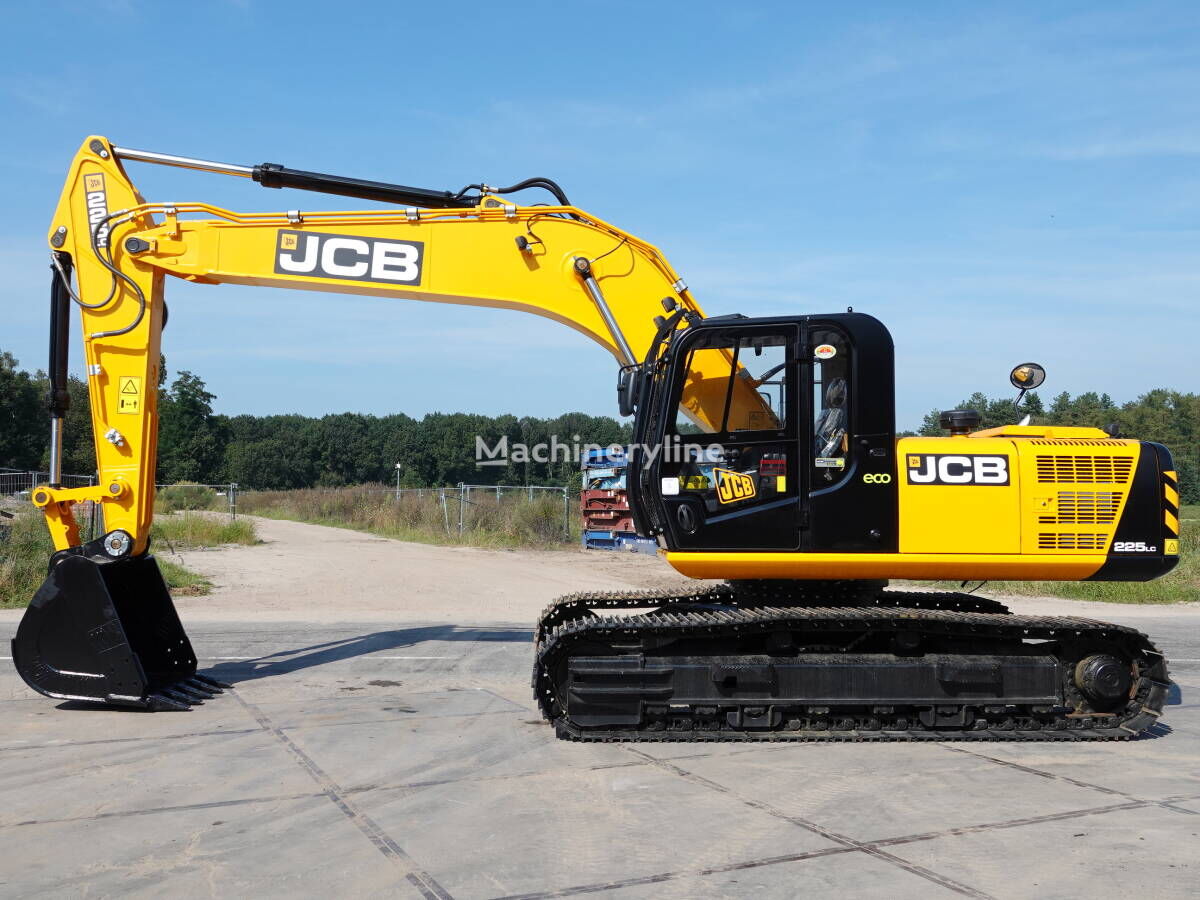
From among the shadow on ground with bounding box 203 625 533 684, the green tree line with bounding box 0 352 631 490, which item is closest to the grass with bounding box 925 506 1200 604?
the shadow on ground with bounding box 203 625 533 684

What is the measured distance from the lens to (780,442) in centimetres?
717

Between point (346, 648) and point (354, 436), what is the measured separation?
346 feet

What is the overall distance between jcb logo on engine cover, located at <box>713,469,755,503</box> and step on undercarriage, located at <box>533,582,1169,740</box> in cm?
78

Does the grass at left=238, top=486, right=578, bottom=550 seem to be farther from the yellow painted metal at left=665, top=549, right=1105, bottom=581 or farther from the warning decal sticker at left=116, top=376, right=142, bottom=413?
the yellow painted metal at left=665, top=549, right=1105, bottom=581

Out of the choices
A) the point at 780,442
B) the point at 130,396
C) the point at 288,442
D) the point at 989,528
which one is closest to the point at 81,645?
the point at 130,396

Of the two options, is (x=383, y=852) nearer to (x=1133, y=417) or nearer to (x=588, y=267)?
(x=588, y=267)

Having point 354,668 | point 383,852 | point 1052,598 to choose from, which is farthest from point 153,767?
point 1052,598

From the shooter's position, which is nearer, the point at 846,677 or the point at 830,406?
the point at 846,677

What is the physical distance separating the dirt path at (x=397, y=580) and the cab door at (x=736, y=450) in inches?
282

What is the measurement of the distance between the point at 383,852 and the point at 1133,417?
61.8 meters

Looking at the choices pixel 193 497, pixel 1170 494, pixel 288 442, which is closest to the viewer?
pixel 1170 494

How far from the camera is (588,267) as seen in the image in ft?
27.5

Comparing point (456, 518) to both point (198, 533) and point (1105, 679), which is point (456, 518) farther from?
point (1105, 679)

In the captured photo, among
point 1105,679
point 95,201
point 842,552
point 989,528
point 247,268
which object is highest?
point 95,201
